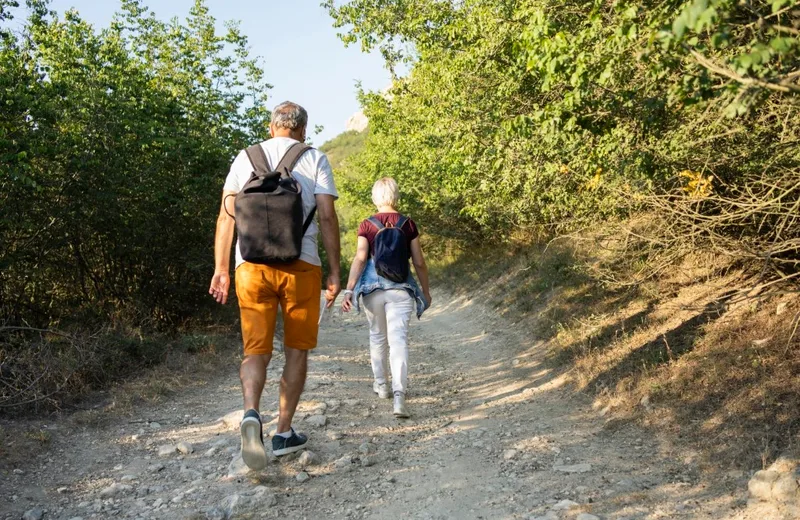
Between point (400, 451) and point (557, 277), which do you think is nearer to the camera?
point (400, 451)

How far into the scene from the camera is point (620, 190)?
636cm

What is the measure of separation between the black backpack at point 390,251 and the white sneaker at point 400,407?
3.18 feet

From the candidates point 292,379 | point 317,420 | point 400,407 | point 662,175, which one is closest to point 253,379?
point 292,379

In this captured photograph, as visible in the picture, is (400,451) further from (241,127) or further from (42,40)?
(241,127)

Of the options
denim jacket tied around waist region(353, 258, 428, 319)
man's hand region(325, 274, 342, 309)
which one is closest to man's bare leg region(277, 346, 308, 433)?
man's hand region(325, 274, 342, 309)

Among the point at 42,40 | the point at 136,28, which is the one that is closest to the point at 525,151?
the point at 42,40

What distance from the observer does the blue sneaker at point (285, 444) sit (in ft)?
14.8

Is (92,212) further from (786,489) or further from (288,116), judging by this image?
(786,489)

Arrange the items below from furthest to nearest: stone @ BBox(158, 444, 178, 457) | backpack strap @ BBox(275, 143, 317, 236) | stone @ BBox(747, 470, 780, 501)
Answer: stone @ BBox(158, 444, 178, 457), backpack strap @ BBox(275, 143, 317, 236), stone @ BBox(747, 470, 780, 501)

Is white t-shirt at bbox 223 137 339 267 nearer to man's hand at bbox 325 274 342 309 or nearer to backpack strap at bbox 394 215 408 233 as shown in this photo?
man's hand at bbox 325 274 342 309

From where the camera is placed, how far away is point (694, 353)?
6.10 m

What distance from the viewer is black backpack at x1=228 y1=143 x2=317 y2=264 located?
13.7ft

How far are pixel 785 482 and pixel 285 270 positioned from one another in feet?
9.96

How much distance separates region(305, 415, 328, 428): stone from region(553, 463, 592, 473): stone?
6.32 ft
